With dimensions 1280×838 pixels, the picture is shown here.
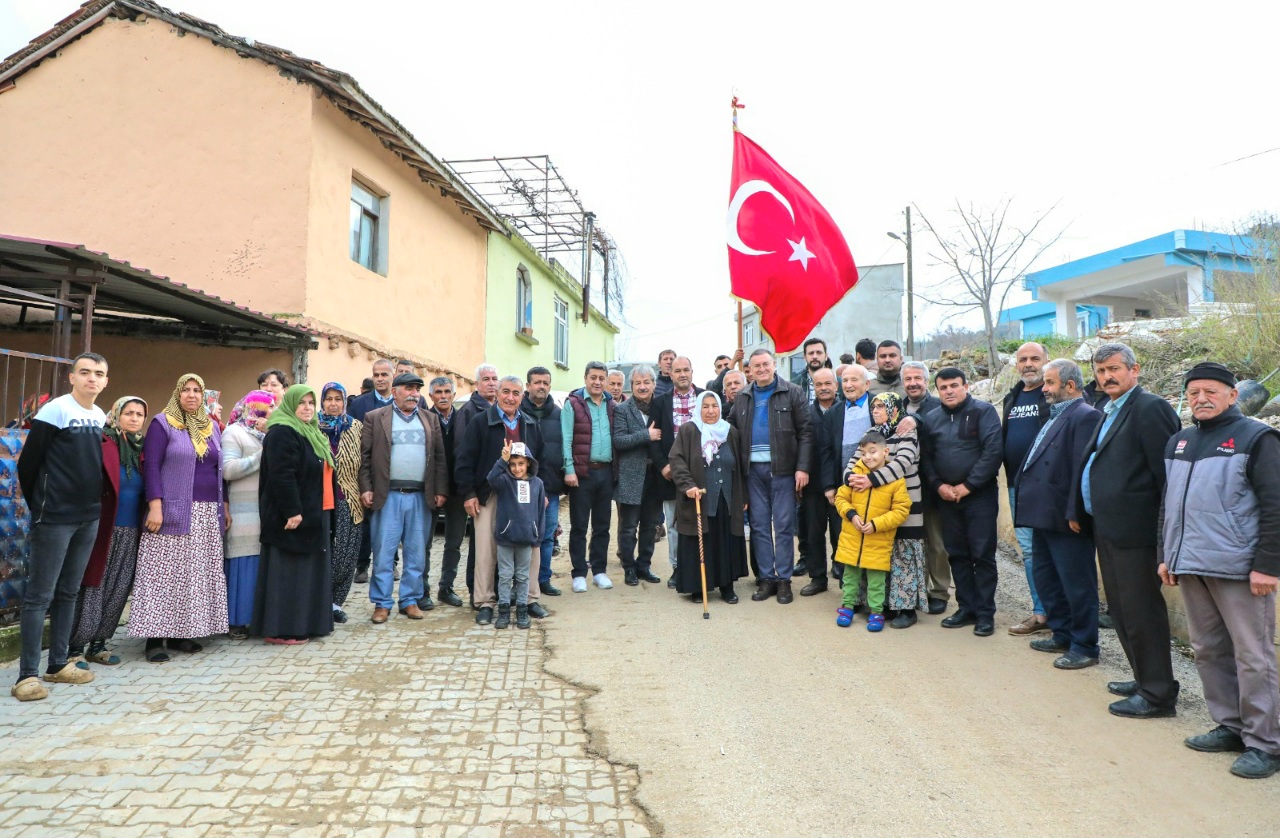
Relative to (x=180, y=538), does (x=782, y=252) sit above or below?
above

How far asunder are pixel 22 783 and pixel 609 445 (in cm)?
479

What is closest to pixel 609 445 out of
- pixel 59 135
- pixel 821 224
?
pixel 821 224

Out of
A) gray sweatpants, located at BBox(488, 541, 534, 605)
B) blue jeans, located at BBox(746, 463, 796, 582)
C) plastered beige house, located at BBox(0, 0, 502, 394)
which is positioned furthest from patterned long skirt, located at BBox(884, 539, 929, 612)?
plastered beige house, located at BBox(0, 0, 502, 394)

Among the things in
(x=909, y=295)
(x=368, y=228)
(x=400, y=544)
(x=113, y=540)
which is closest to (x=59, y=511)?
(x=113, y=540)

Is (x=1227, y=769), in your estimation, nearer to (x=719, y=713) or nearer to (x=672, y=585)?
(x=719, y=713)

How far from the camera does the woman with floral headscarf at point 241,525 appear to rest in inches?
218

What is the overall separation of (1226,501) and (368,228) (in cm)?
1177

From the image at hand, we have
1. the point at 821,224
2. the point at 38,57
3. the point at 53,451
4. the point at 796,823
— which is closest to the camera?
the point at 796,823

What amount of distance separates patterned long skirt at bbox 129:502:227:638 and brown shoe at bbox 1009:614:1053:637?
5569 millimetres

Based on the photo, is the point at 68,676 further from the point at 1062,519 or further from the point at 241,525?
the point at 1062,519

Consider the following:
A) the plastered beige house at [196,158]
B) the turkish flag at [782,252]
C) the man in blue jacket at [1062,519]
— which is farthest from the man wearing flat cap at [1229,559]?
the plastered beige house at [196,158]

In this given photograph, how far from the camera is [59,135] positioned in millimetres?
10891

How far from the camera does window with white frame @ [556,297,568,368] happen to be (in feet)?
74.9

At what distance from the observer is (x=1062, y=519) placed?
4965mm
